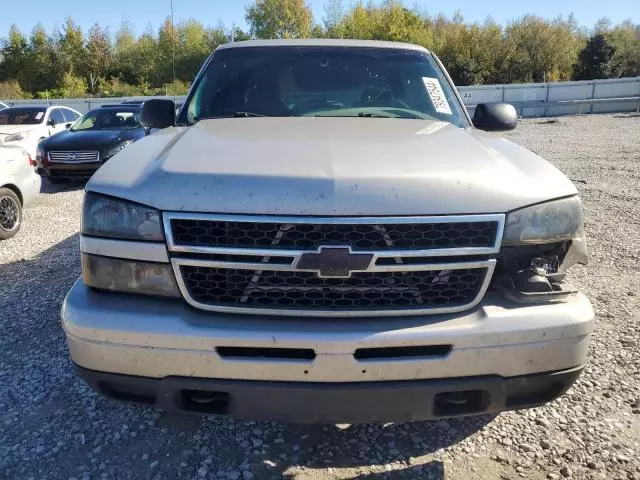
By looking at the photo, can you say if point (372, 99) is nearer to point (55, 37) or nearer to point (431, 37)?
point (431, 37)

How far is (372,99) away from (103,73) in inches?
2524

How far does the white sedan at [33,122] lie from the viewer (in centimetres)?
1195

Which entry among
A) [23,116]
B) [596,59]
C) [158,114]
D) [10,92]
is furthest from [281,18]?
[158,114]

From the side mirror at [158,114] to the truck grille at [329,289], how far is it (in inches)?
74.2

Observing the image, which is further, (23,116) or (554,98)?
(554,98)

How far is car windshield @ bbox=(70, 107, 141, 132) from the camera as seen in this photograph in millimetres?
11281

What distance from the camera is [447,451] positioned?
257 centimetres

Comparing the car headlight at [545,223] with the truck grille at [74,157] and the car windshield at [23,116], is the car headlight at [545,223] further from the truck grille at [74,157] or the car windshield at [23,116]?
the car windshield at [23,116]

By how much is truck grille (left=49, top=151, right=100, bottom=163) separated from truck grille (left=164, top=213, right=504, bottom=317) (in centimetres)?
878

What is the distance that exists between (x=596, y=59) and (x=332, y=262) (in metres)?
58.4

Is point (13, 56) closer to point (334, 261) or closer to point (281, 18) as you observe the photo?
point (281, 18)

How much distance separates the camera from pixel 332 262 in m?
1.95

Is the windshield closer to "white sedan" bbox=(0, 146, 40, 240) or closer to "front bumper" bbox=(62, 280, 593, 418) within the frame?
"front bumper" bbox=(62, 280, 593, 418)

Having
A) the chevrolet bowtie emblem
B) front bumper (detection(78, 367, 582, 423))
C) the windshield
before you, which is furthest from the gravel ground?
the windshield
